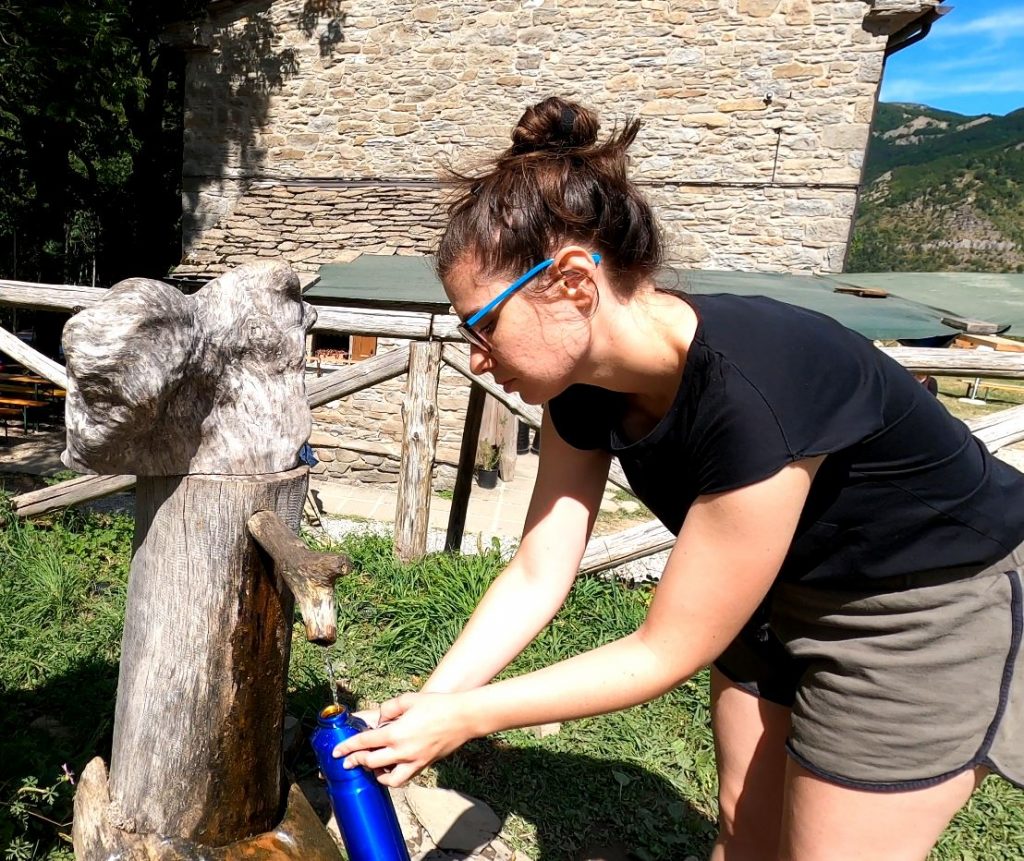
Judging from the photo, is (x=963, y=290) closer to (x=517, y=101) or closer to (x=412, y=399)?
(x=517, y=101)

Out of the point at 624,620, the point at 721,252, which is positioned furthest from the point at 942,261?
the point at 624,620

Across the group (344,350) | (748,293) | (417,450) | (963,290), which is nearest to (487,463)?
(344,350)

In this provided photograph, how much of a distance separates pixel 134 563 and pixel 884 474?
134 cm

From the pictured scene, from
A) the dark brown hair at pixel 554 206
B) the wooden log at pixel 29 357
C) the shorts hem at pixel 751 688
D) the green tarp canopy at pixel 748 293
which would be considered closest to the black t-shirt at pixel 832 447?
the dark brown hair at pixel 554 206

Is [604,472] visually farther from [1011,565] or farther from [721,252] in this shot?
[721,252]

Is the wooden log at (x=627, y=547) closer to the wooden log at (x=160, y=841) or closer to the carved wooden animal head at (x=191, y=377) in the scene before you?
the wooden log at (x=160, y=841)

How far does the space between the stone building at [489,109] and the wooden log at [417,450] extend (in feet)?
14.5

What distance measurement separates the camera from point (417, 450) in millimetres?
3938

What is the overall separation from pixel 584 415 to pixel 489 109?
912 cm

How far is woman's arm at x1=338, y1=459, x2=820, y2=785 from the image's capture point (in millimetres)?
1015

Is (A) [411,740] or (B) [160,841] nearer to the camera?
(A) [411,740]

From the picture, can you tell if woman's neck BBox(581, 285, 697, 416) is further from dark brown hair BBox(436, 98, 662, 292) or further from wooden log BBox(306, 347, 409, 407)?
wooden log BBox(306, 347, 409, 407)

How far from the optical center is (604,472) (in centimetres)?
147

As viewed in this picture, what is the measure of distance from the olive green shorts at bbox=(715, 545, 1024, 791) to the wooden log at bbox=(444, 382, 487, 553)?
8.74ft
